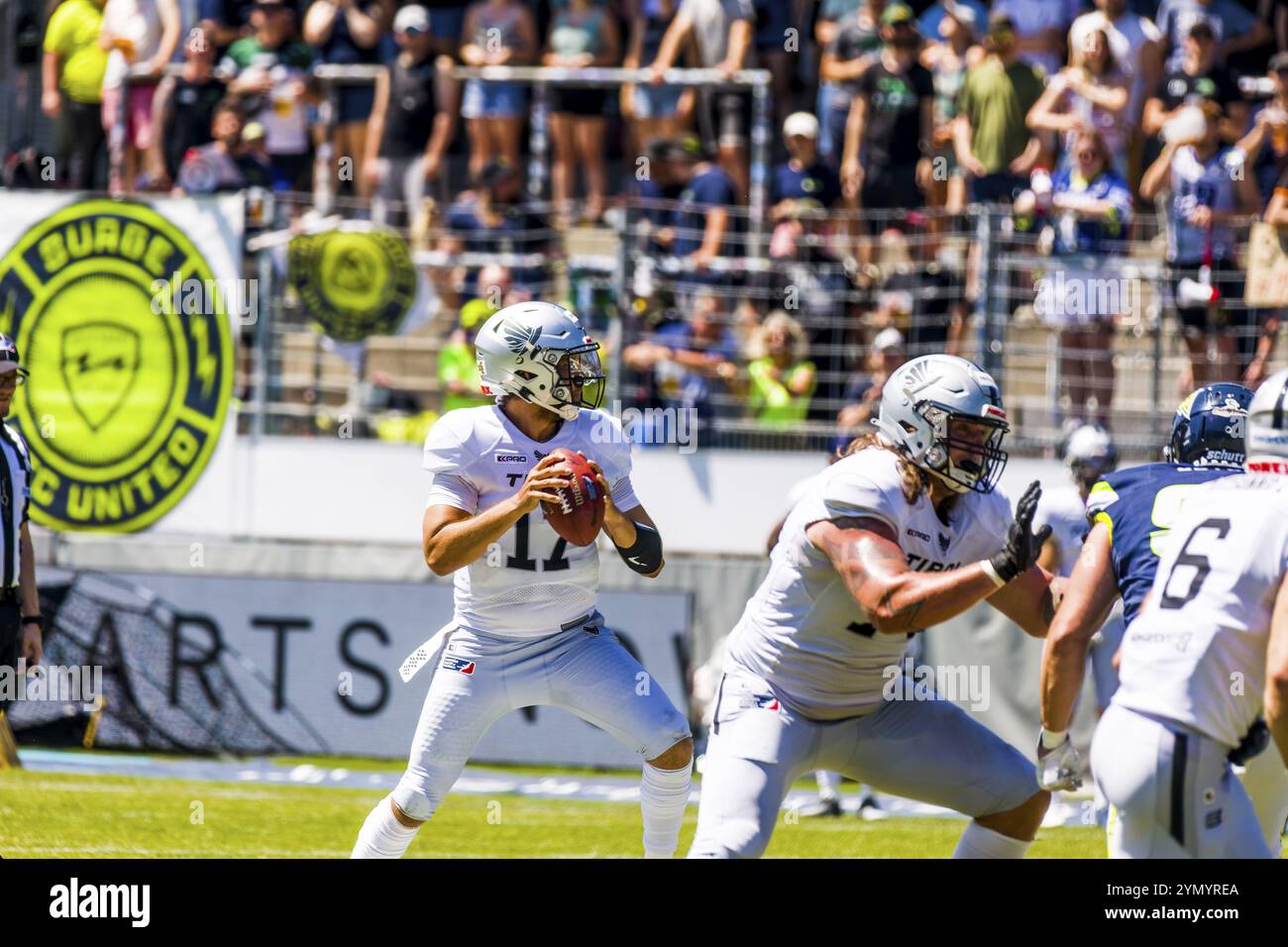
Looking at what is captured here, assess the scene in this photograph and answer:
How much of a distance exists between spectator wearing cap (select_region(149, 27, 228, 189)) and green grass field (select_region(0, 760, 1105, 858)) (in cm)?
501

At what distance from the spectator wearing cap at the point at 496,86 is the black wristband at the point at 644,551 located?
7929 millimetres

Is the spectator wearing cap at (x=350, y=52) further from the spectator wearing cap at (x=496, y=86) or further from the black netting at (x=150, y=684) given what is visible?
the black netting at (x=150, y=684)

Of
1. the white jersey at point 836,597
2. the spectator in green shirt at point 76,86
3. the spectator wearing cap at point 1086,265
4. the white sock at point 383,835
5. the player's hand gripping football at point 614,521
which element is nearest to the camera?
the white jersey at point 836,597

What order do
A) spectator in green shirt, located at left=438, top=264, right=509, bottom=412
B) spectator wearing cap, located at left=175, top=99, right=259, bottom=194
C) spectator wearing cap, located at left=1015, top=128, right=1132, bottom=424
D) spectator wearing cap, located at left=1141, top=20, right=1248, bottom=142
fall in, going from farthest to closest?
spectator wearing cap, located at left=175, top=99, right=259, bottom=194 → spectator wearing cap, located at left=1141, top=20, right=1248, bottom=142 → spectator in green shirt, located at left=438, top=264, right=509, bottom=412 → spectator wearing cap, located at left=1015, top=128, right=1132, bottom=424

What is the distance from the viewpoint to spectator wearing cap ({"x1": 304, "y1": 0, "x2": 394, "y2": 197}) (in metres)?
14.5

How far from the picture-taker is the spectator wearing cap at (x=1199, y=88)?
12.6 meters

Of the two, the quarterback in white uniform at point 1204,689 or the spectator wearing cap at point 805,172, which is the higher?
the spectator wearing cap at point 805,172

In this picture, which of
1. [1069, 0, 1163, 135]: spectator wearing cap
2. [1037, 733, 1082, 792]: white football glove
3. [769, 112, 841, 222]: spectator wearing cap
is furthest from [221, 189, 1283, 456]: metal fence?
[1037, 733, 1082, 792]: white football glove

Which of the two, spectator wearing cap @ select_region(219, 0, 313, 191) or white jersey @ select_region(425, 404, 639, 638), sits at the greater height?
spectator wearing cap @ select_region(219, 0, 313, 191)

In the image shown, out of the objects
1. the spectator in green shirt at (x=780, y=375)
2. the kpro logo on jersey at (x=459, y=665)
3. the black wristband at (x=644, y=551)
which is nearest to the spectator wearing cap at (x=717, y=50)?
the spectator in green shirt at (x=780, y=375)

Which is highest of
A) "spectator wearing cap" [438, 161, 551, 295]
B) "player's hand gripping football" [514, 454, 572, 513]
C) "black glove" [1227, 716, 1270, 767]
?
"spectator wearing cap" [438, 161, 551, 295]

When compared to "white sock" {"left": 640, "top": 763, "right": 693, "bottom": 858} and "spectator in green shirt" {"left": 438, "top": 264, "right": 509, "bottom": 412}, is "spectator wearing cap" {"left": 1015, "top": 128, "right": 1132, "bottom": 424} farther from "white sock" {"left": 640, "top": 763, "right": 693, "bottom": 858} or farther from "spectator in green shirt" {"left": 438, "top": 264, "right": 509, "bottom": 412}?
"white sock" {"left": 640, "top": 763, "right": 693, "bottom": 858}

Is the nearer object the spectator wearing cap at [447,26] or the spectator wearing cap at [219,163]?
the spectator wearing cap at [219,163]
